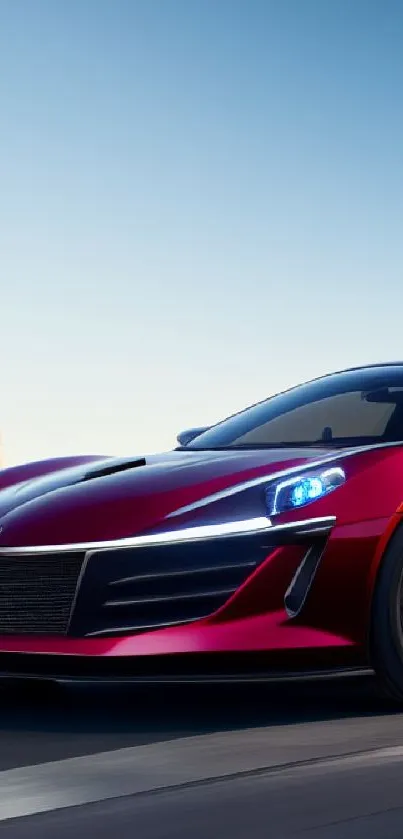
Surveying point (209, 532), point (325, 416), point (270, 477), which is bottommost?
point (209, 532)

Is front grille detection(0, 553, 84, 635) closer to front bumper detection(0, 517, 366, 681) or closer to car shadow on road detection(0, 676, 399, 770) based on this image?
front bumper detection(0, 517, 366, 681)

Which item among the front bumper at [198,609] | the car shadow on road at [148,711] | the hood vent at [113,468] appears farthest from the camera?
the hood vent at [113,468]

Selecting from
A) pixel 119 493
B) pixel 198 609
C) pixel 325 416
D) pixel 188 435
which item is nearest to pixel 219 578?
pixel 198 609

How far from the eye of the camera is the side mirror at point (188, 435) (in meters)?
7.83

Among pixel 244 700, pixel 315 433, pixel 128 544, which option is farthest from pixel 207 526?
pixel 315 433

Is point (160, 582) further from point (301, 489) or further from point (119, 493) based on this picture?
point (301, 489)

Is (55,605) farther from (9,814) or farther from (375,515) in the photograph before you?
(9,814)

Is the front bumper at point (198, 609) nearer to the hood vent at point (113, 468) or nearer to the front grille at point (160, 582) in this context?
the front grille at point (160, 582)

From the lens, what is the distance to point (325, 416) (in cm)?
734

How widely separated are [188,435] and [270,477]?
77.3 inches

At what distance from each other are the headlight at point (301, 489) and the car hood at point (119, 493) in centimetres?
13

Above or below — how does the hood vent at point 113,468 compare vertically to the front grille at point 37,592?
above

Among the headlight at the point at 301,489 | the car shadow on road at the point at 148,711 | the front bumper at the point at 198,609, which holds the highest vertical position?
the headlight at the point at 301,489

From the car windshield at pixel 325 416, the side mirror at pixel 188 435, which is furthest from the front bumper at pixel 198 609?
the side mirror at pixel 188 435
